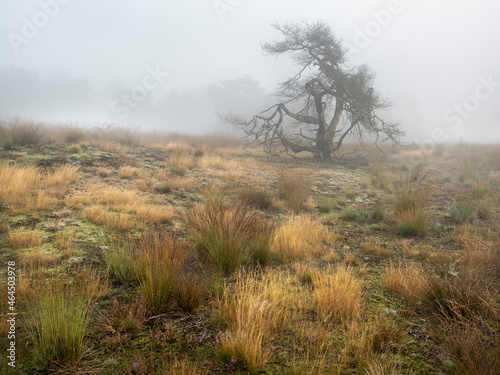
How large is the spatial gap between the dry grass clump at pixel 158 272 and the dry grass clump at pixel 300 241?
5.75 ft

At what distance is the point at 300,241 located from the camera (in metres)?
4.58

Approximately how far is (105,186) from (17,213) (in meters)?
2.41

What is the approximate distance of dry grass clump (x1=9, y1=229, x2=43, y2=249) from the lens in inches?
159

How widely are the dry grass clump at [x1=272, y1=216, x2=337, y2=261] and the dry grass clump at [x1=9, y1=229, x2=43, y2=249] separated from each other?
131 inches

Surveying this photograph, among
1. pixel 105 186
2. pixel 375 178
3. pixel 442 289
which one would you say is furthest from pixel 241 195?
pixel 375 178

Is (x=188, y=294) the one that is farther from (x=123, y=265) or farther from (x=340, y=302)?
(x=340, y=302)

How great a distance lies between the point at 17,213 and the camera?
520cm

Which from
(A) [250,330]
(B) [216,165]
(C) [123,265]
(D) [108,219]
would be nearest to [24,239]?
(D) [108,219]

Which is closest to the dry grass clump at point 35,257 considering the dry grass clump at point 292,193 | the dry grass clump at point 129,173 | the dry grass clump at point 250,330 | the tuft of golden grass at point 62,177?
the dry grass clump at point 250,330

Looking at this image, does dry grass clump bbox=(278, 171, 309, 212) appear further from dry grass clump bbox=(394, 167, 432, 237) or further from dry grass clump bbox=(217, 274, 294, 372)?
dry grass clump bbox=(217, 274, 294, 372)

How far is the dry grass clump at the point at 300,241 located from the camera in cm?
437

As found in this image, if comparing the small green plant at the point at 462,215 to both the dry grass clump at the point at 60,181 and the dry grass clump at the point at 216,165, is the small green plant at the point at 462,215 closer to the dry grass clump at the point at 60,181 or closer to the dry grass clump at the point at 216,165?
the dry grass clump at the point at 216,165

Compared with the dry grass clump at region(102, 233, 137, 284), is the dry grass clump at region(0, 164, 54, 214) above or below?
above

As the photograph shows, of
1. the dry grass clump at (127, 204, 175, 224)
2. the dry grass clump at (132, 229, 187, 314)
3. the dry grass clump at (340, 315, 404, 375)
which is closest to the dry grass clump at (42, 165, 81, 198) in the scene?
the dry grass clump at (127, 204, 175, 224)
